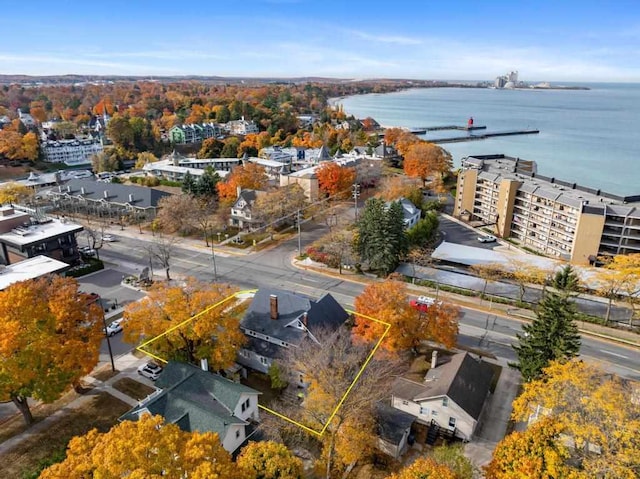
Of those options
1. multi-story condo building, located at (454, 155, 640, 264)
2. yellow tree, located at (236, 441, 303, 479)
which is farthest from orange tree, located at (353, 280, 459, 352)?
multi-story condo building, located at (454, 155, 640, 264)

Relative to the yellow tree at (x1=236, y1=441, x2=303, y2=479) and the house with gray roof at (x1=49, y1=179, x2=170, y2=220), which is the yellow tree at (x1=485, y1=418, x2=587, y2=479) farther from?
the house with gray roof at (x1=49, y1=179, x2=170, y2=220)

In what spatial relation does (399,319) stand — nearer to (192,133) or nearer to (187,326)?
(187,326)

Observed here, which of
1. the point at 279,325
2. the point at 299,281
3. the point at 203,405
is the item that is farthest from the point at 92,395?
the point at 299,281

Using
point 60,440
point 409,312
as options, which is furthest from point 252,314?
point 60,440

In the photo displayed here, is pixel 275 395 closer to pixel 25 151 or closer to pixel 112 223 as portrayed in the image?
pixel 112 223

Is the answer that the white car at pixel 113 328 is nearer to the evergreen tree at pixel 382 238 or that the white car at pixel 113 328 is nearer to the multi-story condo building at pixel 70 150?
the evergreen tree at pixel 382 238
